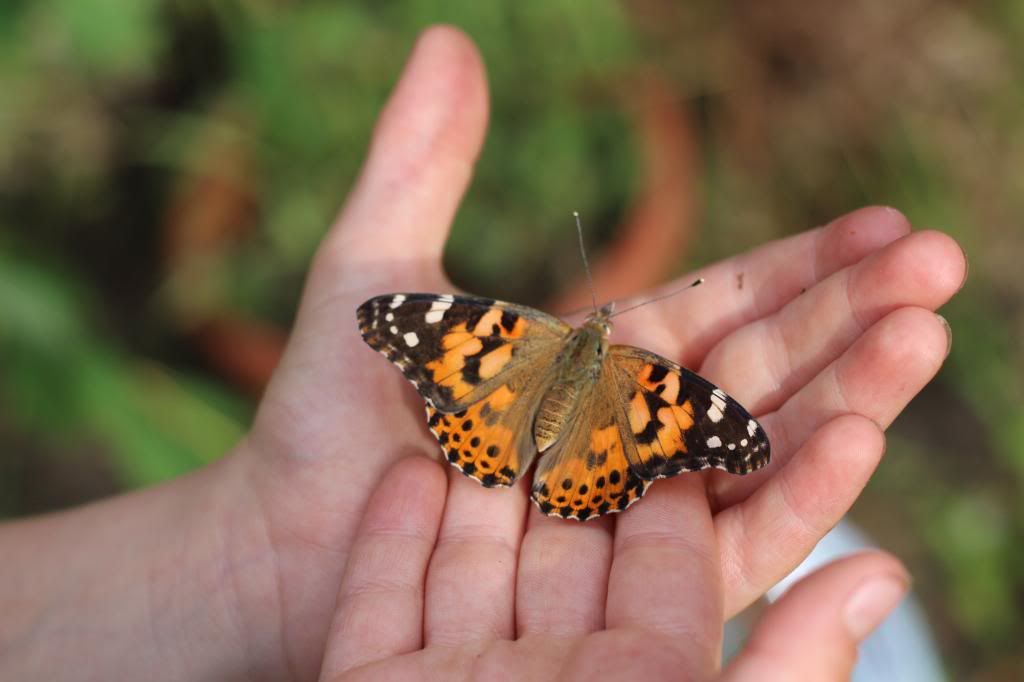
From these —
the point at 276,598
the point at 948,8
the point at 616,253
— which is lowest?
the point at 276,598

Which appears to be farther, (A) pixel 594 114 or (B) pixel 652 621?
(A) pixel 594 114

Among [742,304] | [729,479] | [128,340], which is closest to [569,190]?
[742,304]

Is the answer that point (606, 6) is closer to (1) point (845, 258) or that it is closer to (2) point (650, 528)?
(1) point (845, 258)

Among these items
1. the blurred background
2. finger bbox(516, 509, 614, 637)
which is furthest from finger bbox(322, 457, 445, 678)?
the blurred background

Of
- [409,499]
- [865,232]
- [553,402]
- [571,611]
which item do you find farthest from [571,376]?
[865,232]

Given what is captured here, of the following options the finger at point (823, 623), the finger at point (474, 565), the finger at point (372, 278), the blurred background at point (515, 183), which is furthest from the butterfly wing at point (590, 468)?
the blurred background at point (515, 183)

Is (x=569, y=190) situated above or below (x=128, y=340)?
above

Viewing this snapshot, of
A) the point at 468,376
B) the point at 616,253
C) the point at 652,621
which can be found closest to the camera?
the point at 652,621
